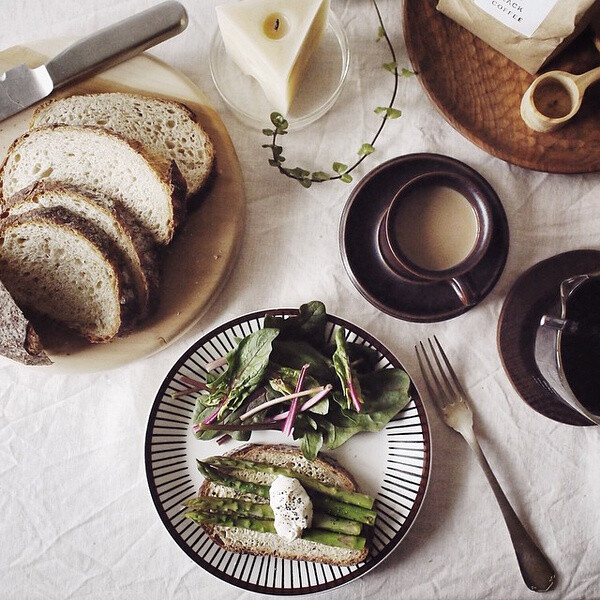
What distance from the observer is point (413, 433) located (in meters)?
1.15

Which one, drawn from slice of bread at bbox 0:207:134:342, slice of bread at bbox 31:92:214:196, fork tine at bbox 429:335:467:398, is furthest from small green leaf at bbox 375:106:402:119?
slice of bread at bbox 0:207:134:342

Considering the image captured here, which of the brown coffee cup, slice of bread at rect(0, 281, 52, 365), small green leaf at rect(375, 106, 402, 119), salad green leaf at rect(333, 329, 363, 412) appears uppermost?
small green leaf at rect(375, 106, 402, 119)

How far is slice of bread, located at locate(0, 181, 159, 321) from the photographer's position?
112cm

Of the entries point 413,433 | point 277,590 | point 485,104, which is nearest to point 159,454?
point 277,590

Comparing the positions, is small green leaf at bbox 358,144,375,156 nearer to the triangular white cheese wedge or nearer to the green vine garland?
the green vine garland

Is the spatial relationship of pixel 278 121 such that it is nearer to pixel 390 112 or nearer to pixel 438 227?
pixel 390 112

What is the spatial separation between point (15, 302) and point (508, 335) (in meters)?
0.93

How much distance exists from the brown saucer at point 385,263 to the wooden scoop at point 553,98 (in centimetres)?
14

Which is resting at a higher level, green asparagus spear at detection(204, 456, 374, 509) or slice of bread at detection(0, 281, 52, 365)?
slice of bread at detection(0, 281, 52, 365)

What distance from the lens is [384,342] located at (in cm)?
123

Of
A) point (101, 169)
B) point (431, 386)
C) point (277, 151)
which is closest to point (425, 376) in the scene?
point (431, 386)

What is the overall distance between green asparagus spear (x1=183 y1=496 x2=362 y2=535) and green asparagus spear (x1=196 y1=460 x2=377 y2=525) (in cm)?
1

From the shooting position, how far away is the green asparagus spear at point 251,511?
1131 mm

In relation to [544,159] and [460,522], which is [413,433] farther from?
[544,159]
